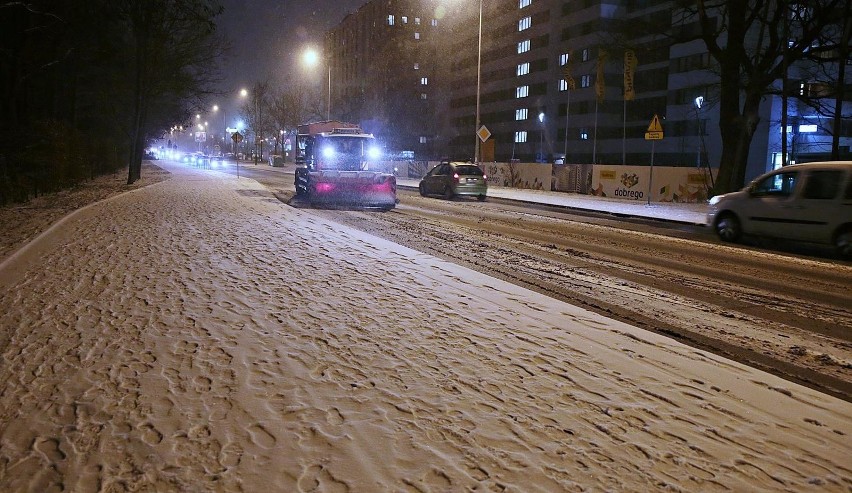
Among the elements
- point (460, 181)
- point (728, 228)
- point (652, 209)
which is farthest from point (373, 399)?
point (460, 181)

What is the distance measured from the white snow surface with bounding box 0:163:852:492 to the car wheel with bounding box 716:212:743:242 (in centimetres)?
898

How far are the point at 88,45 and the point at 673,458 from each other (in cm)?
3212

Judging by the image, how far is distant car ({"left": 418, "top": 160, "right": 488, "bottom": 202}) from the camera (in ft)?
93.7

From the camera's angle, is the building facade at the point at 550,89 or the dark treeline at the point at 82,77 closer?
the dark treeline at the point at 82,77

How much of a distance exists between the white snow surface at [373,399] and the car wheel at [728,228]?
29.5ft

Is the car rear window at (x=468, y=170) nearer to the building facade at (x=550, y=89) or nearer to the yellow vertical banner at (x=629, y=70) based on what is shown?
the building facade at (x=550, y=89)

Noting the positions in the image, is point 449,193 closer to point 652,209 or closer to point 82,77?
point 652,209

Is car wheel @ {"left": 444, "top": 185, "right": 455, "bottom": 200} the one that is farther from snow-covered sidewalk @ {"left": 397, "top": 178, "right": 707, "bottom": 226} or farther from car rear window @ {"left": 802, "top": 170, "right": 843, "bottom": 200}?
car rear window @ {"left": 802, "top": 170, "right": 843, "bottom": 200}

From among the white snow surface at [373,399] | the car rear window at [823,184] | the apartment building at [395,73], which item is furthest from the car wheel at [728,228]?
the apartment building at [395,73]

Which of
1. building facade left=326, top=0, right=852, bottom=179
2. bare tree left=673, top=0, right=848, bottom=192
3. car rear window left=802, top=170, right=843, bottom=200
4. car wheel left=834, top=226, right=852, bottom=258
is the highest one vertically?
building facade left=326, top=0, right=852, bottom=179

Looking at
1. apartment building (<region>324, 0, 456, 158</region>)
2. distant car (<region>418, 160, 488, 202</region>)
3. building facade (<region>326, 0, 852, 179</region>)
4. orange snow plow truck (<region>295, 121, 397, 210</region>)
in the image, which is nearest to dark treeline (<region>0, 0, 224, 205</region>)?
orange snow plow truck (<region>295, 121, 397, 210</region>)

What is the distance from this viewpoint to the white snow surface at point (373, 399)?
345cm

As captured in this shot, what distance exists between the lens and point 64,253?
34.5ft

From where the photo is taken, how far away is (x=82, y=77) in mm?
36406
